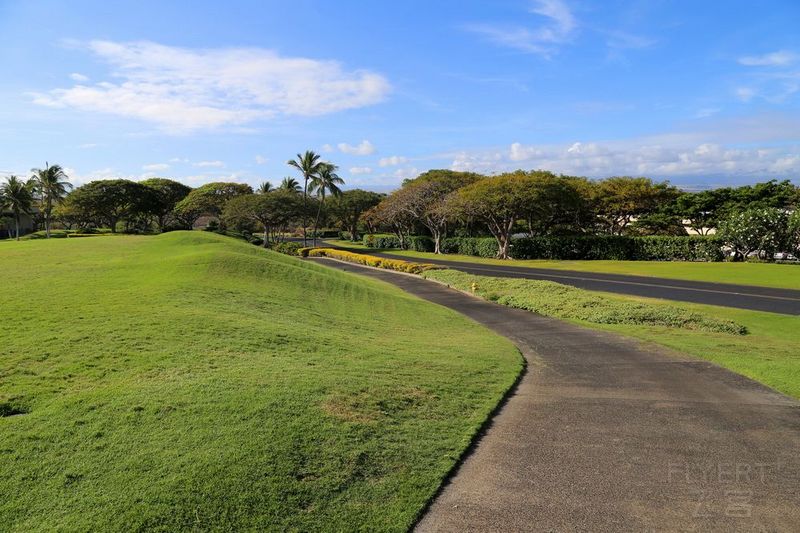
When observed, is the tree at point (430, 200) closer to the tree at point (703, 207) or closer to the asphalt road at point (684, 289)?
the asphalt road at point (684, 289)

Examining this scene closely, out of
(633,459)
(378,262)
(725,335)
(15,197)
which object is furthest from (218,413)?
(15,197)

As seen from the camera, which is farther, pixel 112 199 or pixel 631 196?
pixel 112 199

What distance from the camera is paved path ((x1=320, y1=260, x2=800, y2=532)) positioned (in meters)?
5.00

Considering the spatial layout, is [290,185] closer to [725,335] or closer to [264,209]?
[264,209]

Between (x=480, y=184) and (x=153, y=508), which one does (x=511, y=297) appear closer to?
(x=153, y=508)

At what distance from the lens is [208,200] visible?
251ft

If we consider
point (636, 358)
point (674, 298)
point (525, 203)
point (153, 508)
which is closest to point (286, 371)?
point (153, 508)

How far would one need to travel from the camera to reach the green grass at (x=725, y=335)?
10.6 m

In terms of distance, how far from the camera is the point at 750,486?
18.4 ft

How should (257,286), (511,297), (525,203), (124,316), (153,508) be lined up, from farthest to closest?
(525,203)
(511,297)
(257,286)
(124,316)
(153,508)

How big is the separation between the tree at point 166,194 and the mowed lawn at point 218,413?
232ft

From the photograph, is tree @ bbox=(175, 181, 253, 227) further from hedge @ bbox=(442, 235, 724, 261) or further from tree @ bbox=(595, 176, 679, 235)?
tree @ bbox=(595, 176, 679, 235)

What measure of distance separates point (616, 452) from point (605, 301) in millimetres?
16241

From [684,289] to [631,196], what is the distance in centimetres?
3312
